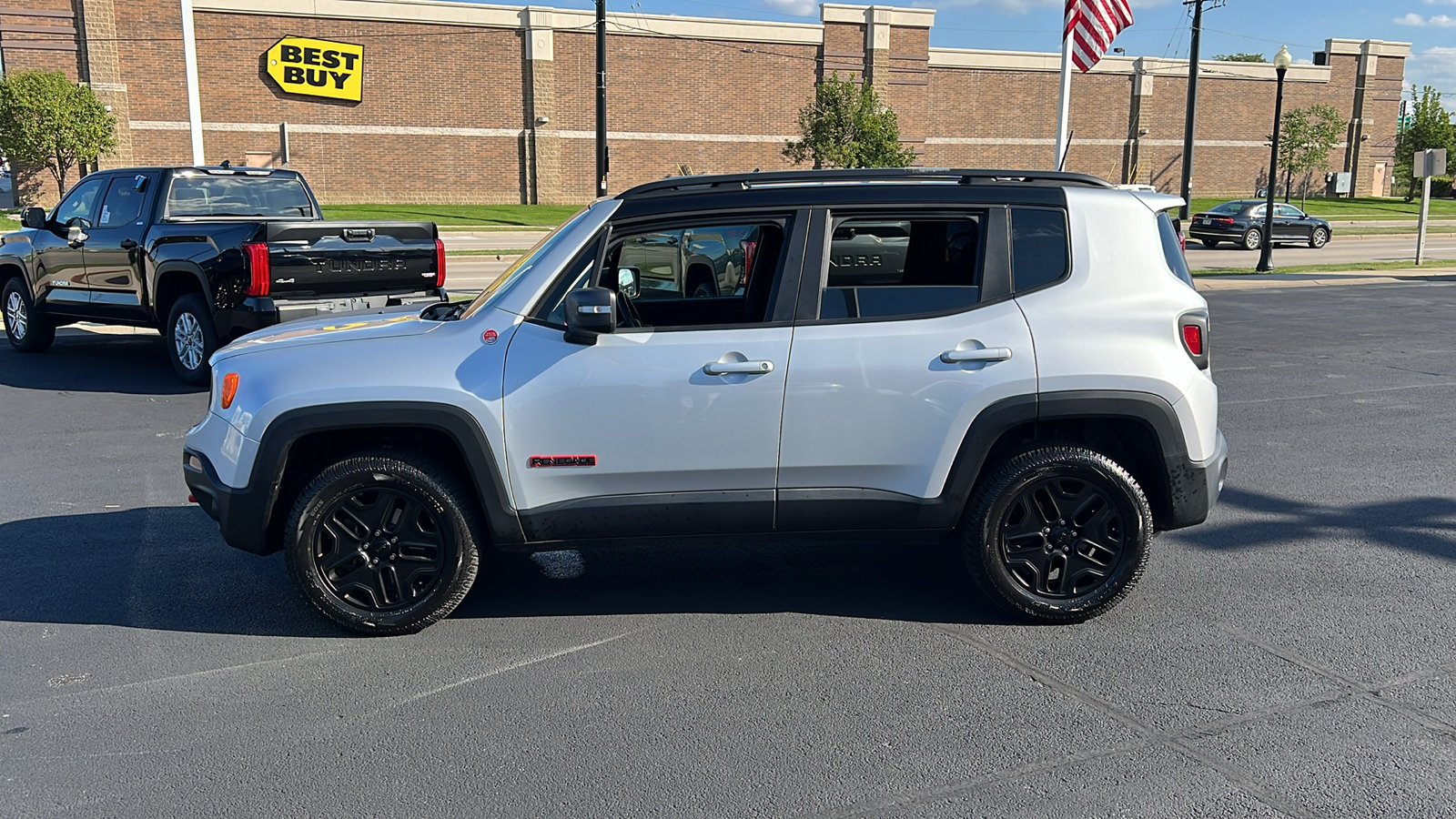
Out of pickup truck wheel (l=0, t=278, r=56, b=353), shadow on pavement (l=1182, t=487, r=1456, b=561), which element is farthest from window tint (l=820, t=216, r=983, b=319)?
pickup truck wheel (l=0, t=278, r=56, b=353)

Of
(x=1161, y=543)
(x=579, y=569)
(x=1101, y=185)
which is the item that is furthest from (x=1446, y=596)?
(x=579, y=569)

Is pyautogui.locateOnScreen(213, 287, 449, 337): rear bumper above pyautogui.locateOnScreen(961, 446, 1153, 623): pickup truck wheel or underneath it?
above

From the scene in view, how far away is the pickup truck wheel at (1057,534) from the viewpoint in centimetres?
477

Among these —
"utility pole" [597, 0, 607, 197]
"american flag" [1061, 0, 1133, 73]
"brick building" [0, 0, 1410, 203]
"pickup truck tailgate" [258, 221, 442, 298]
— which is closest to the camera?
"pickup truck tailgate" [258, 221, 442, 298]

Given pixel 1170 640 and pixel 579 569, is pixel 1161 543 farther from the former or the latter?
pixel 579 569

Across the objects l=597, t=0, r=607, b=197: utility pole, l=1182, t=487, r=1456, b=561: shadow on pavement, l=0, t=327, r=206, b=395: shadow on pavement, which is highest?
l=597, t=0, r=607, b=197: utility pole

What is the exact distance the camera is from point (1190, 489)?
4887 mm

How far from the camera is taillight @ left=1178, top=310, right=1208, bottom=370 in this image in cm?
480

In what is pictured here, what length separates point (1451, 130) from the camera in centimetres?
6316

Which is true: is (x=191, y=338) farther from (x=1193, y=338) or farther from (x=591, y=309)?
(x=1193, y=338)

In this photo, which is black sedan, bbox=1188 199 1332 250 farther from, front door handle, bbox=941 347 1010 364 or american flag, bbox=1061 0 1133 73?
front door handle, bbox=941 347 1010 364

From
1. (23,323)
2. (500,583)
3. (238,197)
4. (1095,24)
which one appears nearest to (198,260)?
(238,197)

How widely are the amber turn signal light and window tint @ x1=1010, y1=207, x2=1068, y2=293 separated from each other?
127 inches

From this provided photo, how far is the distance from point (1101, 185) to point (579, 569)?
2998 mm
